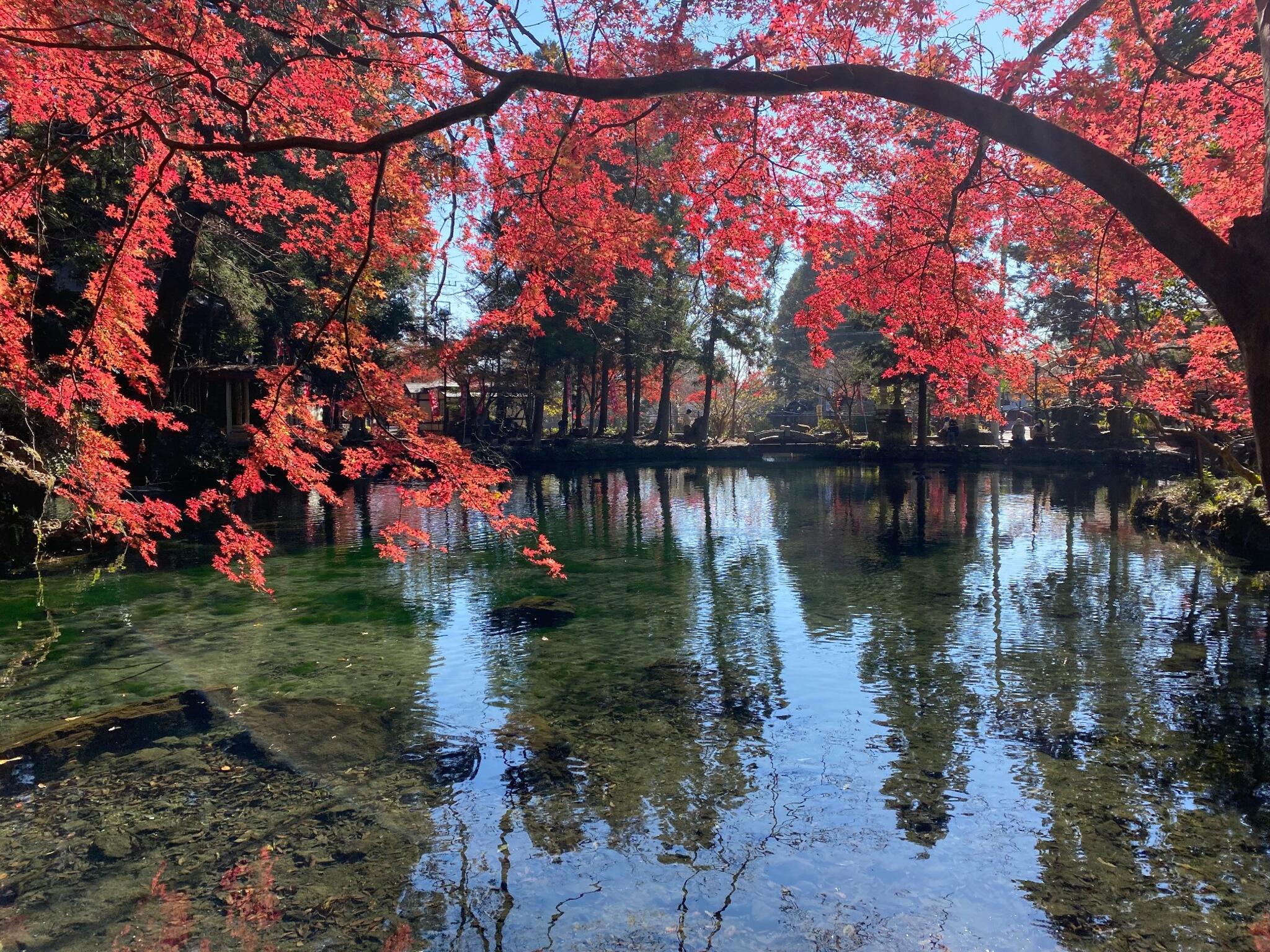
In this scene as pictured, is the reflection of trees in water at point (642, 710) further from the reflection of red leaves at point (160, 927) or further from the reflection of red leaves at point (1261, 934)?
the reflection of red leaves at point (1261, 934)

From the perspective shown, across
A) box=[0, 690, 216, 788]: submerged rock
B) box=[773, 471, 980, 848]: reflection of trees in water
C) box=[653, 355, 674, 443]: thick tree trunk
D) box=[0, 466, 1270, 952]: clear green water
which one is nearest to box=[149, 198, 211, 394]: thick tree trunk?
box=[0, 466, 1270, 952]: clear green water

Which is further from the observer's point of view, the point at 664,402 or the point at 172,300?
the point at 664,402

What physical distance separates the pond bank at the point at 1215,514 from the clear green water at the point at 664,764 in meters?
1.86

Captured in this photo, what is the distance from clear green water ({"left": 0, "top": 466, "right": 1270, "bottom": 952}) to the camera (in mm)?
3396

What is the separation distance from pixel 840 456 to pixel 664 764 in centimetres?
2343

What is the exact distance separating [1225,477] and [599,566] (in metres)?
10.4

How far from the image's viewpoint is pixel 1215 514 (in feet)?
38.7

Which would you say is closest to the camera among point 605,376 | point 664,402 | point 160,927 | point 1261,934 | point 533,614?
point 1261,934

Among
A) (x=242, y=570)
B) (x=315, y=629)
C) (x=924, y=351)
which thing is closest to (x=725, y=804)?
(x=924, y=351)

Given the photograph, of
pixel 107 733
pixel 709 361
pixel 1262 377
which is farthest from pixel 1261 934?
pixel 709 361

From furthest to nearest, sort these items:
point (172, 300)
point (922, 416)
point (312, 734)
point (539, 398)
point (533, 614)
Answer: point (539, 398), point (922, 416), point (172, 300), point (533, 614), point (312, 734)

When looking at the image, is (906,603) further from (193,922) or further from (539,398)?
(539,398)

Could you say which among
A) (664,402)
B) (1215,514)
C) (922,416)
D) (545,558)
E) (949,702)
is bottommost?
(949,702)

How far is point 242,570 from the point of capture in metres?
10.2
